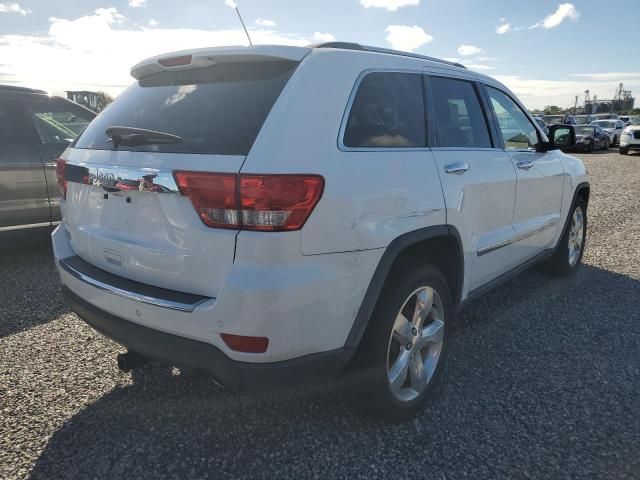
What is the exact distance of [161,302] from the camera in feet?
6.93

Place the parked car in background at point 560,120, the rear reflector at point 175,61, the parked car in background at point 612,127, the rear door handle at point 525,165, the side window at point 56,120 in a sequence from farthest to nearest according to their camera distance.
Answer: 1. the parked car in background at point 560,120
2. the parked car in background at point 612,127
3. the side window at point 56,120
4. the rear door handle at point 525,165
5. the rear reflector at point 175,61

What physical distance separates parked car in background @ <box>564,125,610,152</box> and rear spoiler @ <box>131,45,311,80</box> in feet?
85.7

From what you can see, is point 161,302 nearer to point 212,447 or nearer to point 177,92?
point 212,447

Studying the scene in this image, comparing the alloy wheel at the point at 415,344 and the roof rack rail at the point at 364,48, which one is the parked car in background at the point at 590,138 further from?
the alloy wheel at the point at 415,344

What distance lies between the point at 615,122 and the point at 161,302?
32604mm

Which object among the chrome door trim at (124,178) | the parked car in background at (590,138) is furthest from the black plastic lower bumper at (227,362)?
the parked car in background at (590,138)

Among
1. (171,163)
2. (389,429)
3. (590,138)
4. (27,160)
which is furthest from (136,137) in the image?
(590,138)

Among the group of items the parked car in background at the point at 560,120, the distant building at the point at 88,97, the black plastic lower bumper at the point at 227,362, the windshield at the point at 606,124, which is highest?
the distant building at the point at 88,97

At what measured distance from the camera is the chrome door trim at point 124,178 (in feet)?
6.81

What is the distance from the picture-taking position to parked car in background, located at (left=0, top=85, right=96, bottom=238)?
497 cm

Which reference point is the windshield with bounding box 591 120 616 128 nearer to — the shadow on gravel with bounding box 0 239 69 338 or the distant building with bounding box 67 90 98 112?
the distant building with bounding box 67 90 98 112

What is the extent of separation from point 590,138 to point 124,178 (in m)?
27.3

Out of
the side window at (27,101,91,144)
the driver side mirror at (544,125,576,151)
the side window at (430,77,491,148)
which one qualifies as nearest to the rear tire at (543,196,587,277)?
the driver side mirror at (544,125,576,151)

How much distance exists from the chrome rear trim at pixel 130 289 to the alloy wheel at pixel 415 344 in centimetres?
100
